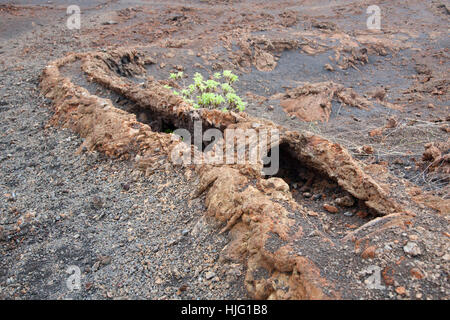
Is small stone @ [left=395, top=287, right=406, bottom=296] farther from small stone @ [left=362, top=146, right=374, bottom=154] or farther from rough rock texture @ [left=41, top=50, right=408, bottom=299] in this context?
small stone @ [left=362, top=146, right=374, bottom=154]

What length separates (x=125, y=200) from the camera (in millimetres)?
3652

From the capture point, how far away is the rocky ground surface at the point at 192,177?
255 cm

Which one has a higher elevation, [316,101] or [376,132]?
[316,101]

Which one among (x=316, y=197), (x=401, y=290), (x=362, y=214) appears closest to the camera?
(x=401, y=290)

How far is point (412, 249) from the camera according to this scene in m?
2.28

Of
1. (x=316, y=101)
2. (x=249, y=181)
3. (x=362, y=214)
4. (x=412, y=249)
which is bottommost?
(x=362, y=214)

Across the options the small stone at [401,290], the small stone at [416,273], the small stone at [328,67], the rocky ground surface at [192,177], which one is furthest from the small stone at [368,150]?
the small stone at [328,67]

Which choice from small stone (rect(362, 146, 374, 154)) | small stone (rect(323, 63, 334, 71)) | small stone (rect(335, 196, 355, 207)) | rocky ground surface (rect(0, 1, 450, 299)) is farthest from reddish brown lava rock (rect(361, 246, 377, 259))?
small stone (rect(323, 63, 334, 71))

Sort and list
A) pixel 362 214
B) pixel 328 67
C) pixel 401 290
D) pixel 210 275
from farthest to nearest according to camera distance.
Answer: pixel 328 67, pixel 362 214, pixel 210 275, pixel 401 290

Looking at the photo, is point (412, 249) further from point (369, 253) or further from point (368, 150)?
point (368, 150)

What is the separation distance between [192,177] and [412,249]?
208 centimetres

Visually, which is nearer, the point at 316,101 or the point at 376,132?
the point at 376,132

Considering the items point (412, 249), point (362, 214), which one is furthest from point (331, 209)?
point (412, 249)

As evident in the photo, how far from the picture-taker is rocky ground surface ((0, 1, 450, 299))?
2.55m
